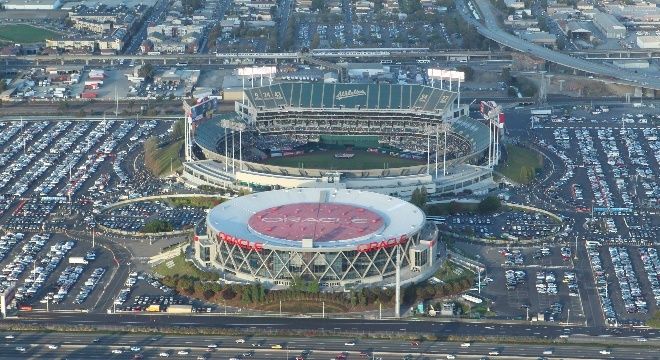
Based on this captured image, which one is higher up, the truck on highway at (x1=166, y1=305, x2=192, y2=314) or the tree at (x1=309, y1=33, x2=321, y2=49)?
the truck on highway at (x1=166, y1=305, x2=192, y2=314)

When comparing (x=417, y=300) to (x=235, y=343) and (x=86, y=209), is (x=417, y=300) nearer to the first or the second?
(x=235, y=343)

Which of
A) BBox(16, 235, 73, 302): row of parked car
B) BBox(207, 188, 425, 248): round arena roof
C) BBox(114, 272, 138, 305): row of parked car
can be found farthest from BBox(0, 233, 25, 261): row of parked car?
BBox(207, 188, 425, 248): round arena roof

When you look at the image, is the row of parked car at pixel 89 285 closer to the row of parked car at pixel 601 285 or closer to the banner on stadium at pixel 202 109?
the banner on stadium at pixel 202 109

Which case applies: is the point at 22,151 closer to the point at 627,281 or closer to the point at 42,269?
the point at 42,269

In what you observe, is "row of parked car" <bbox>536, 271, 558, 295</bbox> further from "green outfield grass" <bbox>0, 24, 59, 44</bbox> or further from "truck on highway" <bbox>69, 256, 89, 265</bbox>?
"green outfield grass" <bbox>0, 24, 59, 44</bbox>

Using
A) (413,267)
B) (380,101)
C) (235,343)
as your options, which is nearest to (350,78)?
(380,101)

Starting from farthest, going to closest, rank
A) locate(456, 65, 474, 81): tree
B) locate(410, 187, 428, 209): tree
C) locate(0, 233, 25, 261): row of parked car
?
locate(456, 65, 474, 81): tree < locate(410, 187, 428, 209): tree < locate(0, 233, 25, 261): row of parked car
